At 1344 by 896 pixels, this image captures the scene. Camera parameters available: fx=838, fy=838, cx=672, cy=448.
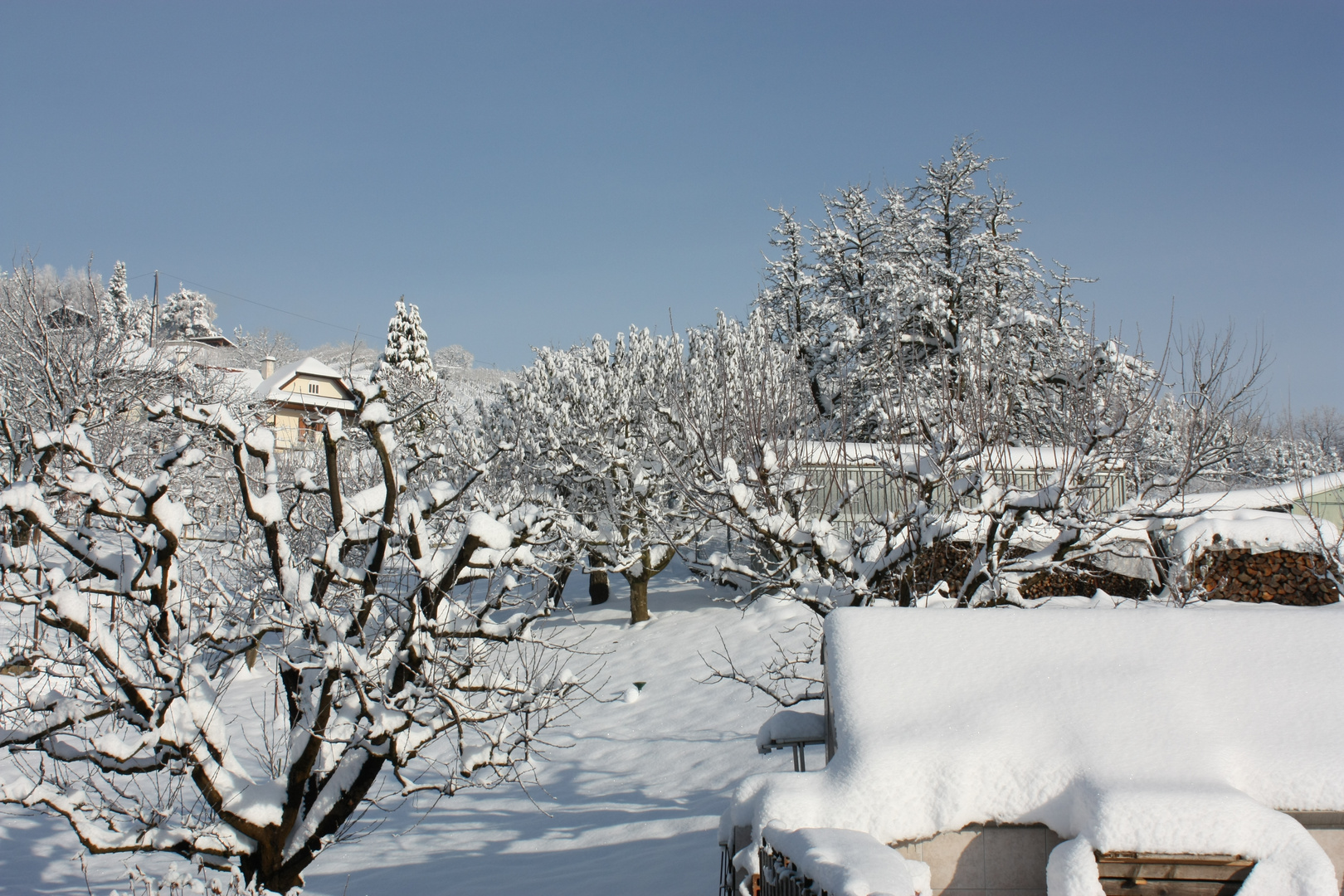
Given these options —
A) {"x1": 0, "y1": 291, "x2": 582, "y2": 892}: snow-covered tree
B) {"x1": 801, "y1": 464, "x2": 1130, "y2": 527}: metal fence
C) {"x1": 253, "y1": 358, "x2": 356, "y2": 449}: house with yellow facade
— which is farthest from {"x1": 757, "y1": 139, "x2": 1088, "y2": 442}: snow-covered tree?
{"x1": 253, "y1": 358, "x2": 356, "y2": 449}: house with yellow facade

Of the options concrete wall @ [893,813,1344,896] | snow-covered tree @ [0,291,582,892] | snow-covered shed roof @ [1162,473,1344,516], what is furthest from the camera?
snow-covered shed roof @ [1162,473,1344,516]

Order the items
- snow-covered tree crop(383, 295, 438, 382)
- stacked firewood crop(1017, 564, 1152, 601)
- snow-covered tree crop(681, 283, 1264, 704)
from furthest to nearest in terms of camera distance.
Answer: snow-covered tree crop(383, 295, 438, 382) < stacked firewood crop(1017, 564, 1152, 601) < snow-covered tree crop(681, 283, 1264, 704)

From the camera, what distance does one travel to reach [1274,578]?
11398 mm

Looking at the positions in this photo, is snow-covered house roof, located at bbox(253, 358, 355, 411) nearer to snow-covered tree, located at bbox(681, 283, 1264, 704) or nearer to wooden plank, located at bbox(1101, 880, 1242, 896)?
snow-covered tree, located at bbox(681, 283, 1264, 704)

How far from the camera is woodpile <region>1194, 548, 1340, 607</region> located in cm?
1123

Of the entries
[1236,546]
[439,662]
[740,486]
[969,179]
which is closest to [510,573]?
[439,662]

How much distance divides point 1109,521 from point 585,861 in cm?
603

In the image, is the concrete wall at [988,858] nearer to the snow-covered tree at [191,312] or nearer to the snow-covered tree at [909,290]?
the snow-covered tree at [909,290]

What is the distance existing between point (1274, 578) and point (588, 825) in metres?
9.66

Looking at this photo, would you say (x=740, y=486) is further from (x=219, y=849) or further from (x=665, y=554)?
(x=665, y=554)

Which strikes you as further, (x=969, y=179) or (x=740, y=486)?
(x=969, y=179)

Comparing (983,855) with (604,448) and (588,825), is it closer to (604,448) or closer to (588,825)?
(588,825)

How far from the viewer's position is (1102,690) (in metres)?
4.39

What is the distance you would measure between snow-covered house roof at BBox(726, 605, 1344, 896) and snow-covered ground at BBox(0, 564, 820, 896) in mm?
3510
